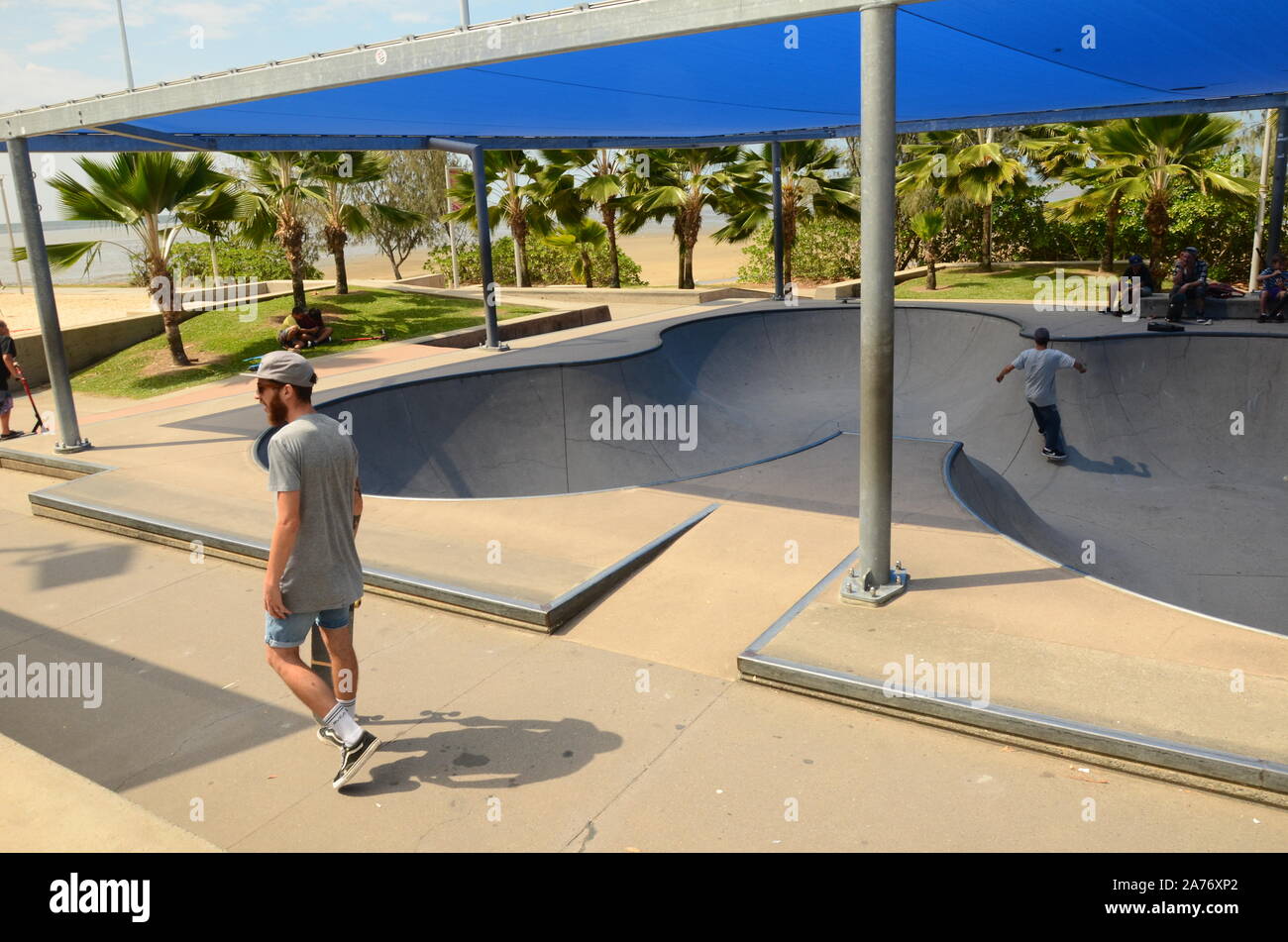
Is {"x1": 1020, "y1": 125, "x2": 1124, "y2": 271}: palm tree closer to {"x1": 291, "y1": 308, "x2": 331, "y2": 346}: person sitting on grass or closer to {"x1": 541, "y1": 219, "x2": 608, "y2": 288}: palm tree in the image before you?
{"x1": 541, "y1": 219, "x2": 608, "y2": 288}: palm tree

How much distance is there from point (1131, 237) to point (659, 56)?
2115 cm

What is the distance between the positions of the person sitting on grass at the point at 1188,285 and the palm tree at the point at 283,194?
16192mm

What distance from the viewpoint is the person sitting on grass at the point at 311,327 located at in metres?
16.9

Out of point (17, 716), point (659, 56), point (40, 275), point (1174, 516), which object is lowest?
point (1174, 516)

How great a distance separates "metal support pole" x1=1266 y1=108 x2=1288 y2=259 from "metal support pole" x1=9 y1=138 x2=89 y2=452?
16.8 m

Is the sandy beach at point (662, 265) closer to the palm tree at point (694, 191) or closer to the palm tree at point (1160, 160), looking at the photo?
the palm tree at point (694, 191)

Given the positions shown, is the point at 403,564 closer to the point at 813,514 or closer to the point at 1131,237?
the point at 813,514

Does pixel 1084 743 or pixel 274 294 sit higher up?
pixel 274 294

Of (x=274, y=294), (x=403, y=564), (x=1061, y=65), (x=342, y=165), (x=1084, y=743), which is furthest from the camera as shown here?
(x=274, y=294)

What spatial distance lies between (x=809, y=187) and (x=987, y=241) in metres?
5.24

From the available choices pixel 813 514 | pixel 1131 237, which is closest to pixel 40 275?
pixel 813 514

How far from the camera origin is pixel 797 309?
1772 cm

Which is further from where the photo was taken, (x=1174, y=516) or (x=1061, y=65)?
(x=1174, y=516)
